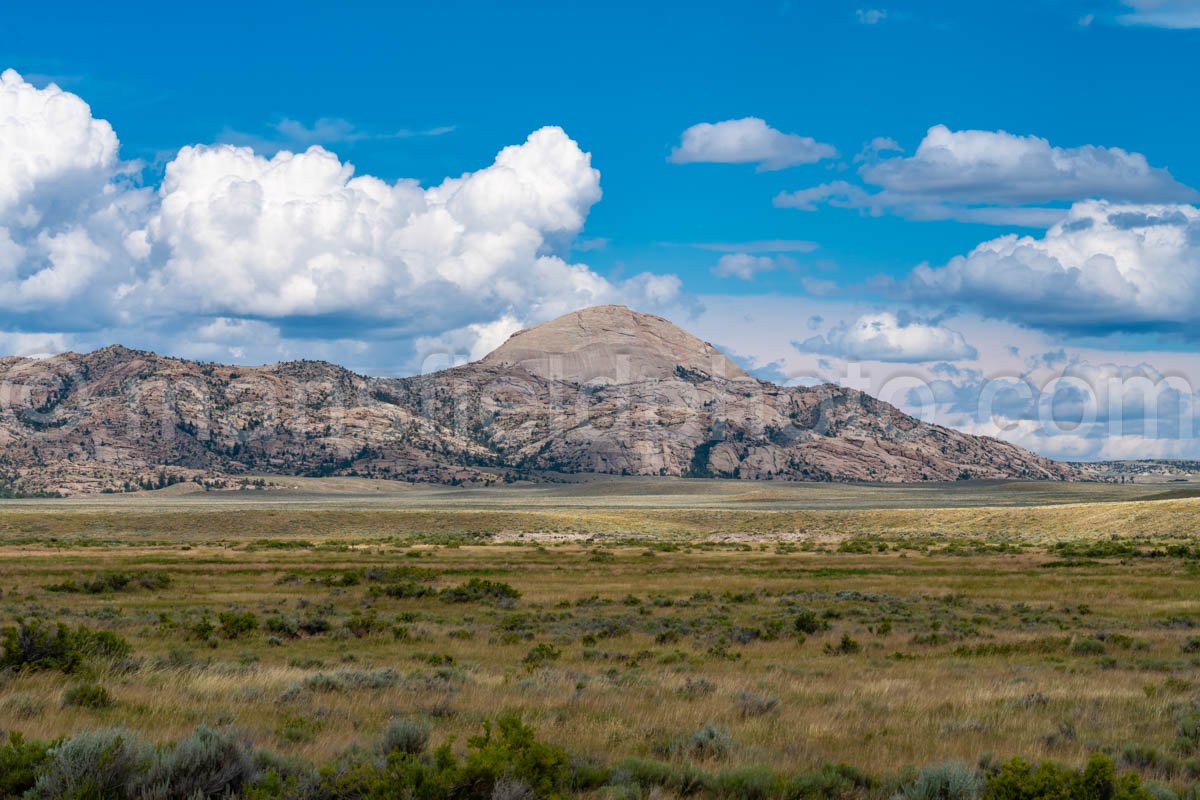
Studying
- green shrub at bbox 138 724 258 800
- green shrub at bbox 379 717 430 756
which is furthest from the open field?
green shrub at bbox 138 724 258 800

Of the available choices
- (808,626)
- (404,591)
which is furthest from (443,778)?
(404,591)

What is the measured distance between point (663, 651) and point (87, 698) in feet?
37.6

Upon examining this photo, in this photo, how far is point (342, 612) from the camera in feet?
93.7

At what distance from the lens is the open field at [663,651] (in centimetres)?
1101

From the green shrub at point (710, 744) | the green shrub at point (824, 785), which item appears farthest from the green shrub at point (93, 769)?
the green shrub at point (824, 785)

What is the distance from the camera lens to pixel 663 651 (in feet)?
66.5

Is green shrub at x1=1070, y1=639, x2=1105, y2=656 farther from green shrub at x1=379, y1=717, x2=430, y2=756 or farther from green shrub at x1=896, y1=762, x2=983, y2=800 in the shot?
green shrub at x1=379, y1=717, x2=430, y2=756

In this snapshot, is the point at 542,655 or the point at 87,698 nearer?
the point at 87,698

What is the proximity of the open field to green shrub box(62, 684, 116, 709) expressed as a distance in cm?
11

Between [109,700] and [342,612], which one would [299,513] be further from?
[109,700]

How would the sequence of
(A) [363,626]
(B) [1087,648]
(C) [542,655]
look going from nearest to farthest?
(C) [542,655]
(B) [1087,648]
(A) [363,626]

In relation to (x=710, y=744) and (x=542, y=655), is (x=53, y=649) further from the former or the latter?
(x=710, y=744)

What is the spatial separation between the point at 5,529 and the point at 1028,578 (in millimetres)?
85081

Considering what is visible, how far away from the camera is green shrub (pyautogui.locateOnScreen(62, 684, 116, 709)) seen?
11883 millimetres
